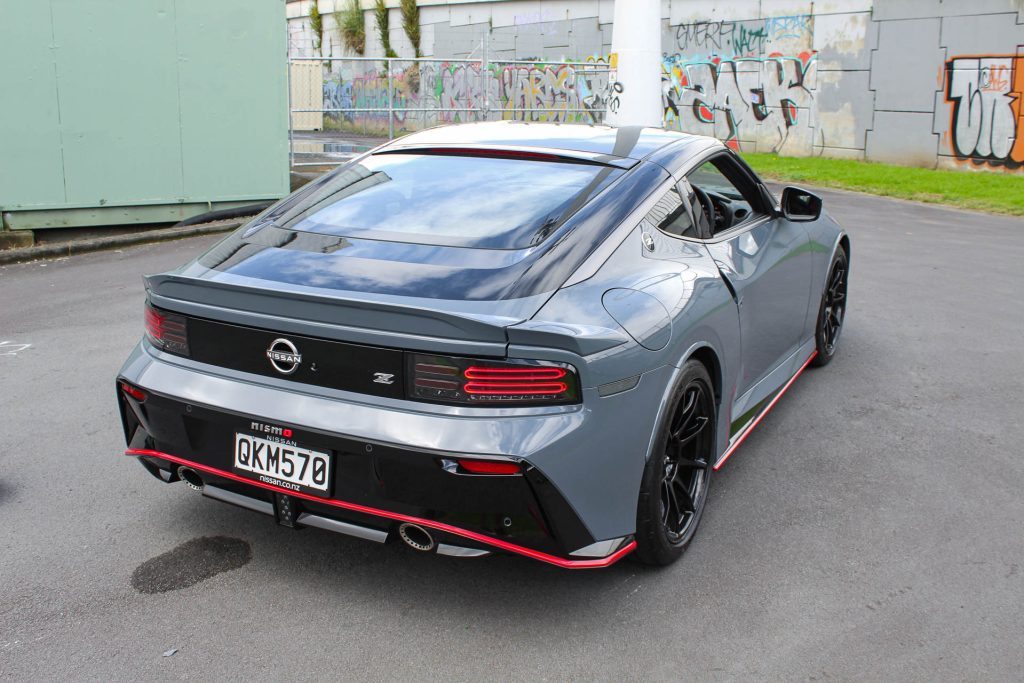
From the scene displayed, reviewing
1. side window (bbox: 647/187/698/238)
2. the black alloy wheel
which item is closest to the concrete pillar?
the black alloy wheel

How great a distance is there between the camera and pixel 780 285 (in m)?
4.59

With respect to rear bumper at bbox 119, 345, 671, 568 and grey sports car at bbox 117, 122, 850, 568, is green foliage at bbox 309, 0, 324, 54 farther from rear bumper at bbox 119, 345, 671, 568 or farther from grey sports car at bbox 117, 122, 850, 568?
rear bumper at bbox 119, 345, 671, 568

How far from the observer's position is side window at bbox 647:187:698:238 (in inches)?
145

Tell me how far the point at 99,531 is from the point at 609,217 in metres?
2.23

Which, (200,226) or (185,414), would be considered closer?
(185,414)

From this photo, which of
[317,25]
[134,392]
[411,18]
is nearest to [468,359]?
[134,392]

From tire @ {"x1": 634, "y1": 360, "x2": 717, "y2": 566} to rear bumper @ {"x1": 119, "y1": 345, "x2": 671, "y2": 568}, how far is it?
3.3 inches

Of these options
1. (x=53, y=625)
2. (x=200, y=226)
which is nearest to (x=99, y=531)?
(x=53, y=625)

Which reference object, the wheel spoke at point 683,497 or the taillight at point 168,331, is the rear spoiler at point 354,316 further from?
the wheel spoke at point 683,497

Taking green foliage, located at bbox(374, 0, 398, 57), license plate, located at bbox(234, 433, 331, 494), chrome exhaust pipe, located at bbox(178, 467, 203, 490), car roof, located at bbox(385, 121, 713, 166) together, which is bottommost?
chrome exhaust pipe, located at bbox(178, 467, 203, 490)

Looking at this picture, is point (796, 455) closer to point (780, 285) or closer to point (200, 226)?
point (780, 285)

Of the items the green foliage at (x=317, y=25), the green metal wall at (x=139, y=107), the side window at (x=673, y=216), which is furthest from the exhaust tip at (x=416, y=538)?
the green foliage at (x=317, y=25)

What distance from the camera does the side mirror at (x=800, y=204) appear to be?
4867 mm

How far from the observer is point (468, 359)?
281 cm
